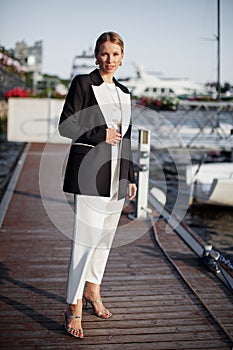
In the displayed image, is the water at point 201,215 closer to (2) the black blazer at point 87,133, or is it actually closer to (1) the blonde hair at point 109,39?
(2) the black blazer at point 87,133

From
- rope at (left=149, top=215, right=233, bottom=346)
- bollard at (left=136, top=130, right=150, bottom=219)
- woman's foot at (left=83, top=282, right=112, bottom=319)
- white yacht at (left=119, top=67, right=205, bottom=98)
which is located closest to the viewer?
rope at (left=149, top=215, right=233, bottom=346)

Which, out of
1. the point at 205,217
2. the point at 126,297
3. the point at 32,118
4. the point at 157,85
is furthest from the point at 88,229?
the point at 157,85

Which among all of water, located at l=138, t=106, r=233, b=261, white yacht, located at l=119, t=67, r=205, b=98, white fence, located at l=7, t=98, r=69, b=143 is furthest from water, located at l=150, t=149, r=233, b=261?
white yacht, located at l=119, t=67, r=205, b=98

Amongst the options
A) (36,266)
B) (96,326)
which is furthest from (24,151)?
(96,326)

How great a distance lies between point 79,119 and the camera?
2.51 m

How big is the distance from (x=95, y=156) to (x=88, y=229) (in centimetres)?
39

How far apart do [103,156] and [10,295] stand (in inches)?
51.1

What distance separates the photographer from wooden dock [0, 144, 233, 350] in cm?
269

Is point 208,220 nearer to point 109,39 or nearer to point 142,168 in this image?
point 142,168

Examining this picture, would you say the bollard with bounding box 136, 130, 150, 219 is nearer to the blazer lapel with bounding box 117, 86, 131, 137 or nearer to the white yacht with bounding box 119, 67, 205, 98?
the blazer lapel with bounding box 117, 86, 131, 137

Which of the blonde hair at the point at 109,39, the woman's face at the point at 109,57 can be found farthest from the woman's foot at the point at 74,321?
the blonde hair at the point at 109,39

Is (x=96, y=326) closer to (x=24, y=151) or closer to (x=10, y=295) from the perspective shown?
(x=10, y=295)

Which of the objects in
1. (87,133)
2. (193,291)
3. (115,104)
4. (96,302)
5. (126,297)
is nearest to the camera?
(87,133)

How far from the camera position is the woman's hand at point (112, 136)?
2.50 metres
